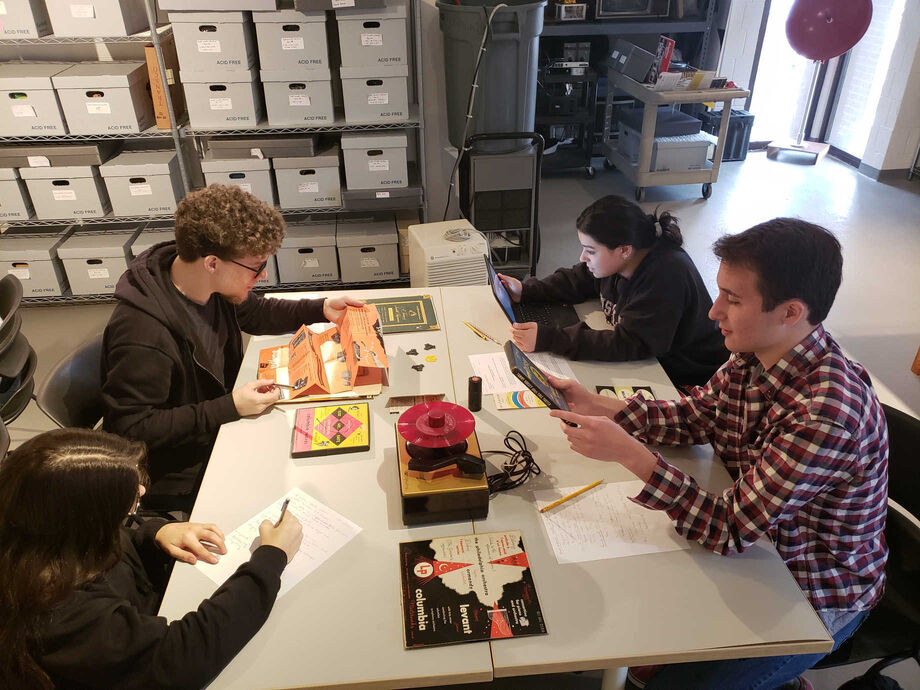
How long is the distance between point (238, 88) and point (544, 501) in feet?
8.73

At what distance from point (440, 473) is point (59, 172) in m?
2.98

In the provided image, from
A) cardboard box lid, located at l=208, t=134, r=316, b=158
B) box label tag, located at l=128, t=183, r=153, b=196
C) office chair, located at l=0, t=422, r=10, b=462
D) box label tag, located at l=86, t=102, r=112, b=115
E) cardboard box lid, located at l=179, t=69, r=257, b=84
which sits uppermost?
cardboard box lid, located at l=179, t=69, r=257, b=84

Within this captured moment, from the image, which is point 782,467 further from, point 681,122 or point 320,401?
point 681,122

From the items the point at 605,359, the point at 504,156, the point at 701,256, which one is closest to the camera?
the point at 605,359

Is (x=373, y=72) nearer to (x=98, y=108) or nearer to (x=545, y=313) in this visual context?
(x=98, y=108)

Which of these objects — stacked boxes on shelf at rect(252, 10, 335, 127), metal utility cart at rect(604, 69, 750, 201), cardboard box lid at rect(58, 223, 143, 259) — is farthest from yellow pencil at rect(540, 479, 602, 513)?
metal utility cart at rect(604, 69, 750, 201)

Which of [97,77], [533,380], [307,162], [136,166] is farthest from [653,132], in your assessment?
[533,380]

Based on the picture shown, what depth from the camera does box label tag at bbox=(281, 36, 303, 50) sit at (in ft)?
10.3

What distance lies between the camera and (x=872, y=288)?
3.93 m

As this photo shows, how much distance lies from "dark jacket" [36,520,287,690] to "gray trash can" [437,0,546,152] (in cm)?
282

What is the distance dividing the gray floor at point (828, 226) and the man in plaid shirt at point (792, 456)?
2.19 ft

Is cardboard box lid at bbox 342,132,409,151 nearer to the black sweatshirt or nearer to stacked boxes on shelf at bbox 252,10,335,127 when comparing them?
stacked boxes on shelf at bbox 252,10,335,127

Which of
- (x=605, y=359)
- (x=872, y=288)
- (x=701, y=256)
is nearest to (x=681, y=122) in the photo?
(x=701, y=256)

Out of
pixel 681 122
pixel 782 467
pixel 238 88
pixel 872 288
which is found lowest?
pixel 872 288
